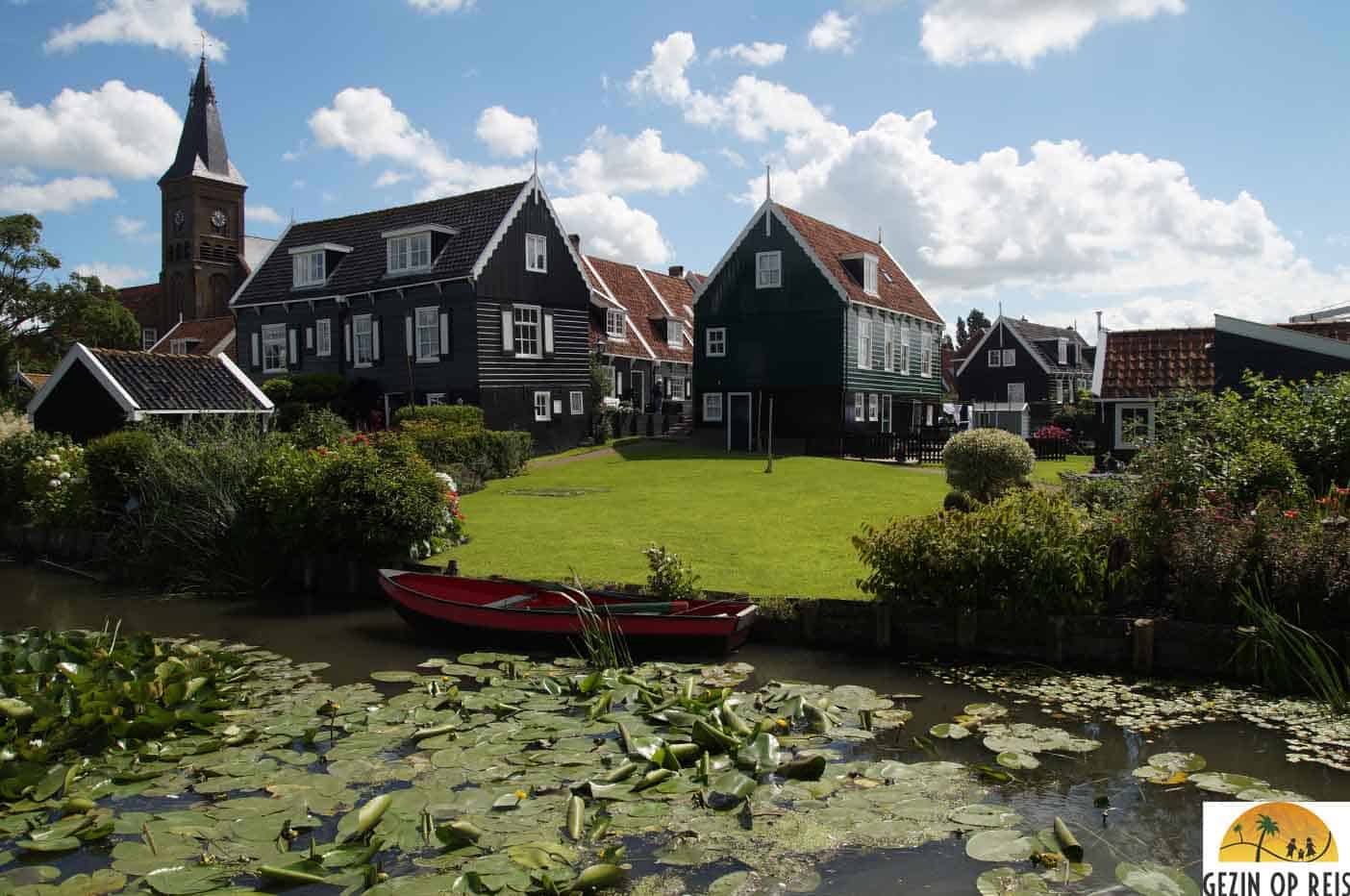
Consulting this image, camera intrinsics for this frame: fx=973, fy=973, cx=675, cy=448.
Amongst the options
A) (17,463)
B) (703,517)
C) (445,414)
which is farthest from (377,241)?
(703,517)

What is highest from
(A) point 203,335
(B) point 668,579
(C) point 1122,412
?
(A) point 203,335

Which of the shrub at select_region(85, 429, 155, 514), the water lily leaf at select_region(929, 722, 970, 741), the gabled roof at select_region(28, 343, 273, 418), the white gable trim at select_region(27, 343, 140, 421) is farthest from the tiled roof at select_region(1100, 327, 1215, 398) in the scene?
the white gable trim at select_region(27, 343, 140, 421)

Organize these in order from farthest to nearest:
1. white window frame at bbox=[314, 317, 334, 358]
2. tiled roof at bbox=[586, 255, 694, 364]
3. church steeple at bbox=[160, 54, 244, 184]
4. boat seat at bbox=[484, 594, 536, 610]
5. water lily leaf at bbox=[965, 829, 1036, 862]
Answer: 1. church steeple at bbox=[160, 54, 244, 184]
2. tiled roof at bbox=[586, 255, 694, 364]
3. white window frame at bbox=[314, 317, 334, 358]
4. boat seat at bbox=[484, 594, 536, 610]
5. water lily leaf at bbox=[965, 829, 1036, 862]

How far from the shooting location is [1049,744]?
352 inches

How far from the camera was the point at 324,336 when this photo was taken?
38.9m

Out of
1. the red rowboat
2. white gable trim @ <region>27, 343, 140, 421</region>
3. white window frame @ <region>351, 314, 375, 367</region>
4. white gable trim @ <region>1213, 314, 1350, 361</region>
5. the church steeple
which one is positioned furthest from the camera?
the church steeple

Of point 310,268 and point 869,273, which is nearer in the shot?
point 310,268

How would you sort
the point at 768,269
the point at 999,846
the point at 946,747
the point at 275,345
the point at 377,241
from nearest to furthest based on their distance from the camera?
the point at 999,846 < the point at 946,747 < the point at 377,241 < the point at 768,269 < the point at 275,345

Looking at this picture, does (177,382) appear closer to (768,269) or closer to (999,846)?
(768,269)

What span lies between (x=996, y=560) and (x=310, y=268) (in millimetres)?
34585

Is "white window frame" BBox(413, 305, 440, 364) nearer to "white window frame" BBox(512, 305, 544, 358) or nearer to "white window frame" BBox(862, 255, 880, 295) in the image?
"white window frame" BBox(512, 305, 544, 358)

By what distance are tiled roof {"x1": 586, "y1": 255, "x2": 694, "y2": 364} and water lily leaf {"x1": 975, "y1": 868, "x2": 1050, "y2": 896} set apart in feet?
136

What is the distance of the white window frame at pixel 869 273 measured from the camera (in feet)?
132

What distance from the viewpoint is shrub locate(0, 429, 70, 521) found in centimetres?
2312
